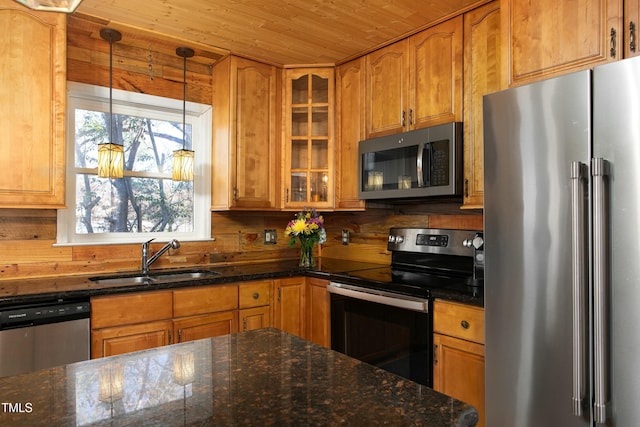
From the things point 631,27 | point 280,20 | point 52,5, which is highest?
point 280,20

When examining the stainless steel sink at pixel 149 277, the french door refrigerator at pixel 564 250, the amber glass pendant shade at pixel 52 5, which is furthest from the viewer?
the stainless steel sink at pixel 149 277

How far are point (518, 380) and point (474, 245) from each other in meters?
0.79

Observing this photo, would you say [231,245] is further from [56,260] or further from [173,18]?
[173,18]

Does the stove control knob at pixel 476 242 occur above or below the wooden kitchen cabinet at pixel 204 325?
above

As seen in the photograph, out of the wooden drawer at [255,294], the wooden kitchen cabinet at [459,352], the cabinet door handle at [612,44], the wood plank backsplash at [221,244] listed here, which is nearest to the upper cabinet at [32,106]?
the wood plank backsplash at [221,244]

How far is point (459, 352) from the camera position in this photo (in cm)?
198

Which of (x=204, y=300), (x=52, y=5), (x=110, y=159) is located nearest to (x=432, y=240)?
(x=204, y=300)

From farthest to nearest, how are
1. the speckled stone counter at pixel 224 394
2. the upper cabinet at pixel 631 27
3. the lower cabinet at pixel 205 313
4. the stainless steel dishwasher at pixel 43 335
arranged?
1. the lower cabinet at pixel 205 313
2. the stainless steel dishwasher at pixel 43 335
3. the upper cabinet at pixel 631 27
4. the speckled stone counter at pixel 224 394

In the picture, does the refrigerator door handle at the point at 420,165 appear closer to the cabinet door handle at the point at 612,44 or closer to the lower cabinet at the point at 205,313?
the lower cabinet at the point at 205,313

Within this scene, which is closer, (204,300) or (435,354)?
(435,354)

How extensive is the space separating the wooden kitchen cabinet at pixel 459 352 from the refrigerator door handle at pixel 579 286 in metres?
0.51

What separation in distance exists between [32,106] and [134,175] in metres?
0.80

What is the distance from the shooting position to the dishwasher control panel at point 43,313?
1896 mm

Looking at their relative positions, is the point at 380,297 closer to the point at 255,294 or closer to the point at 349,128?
the point at 255,294
